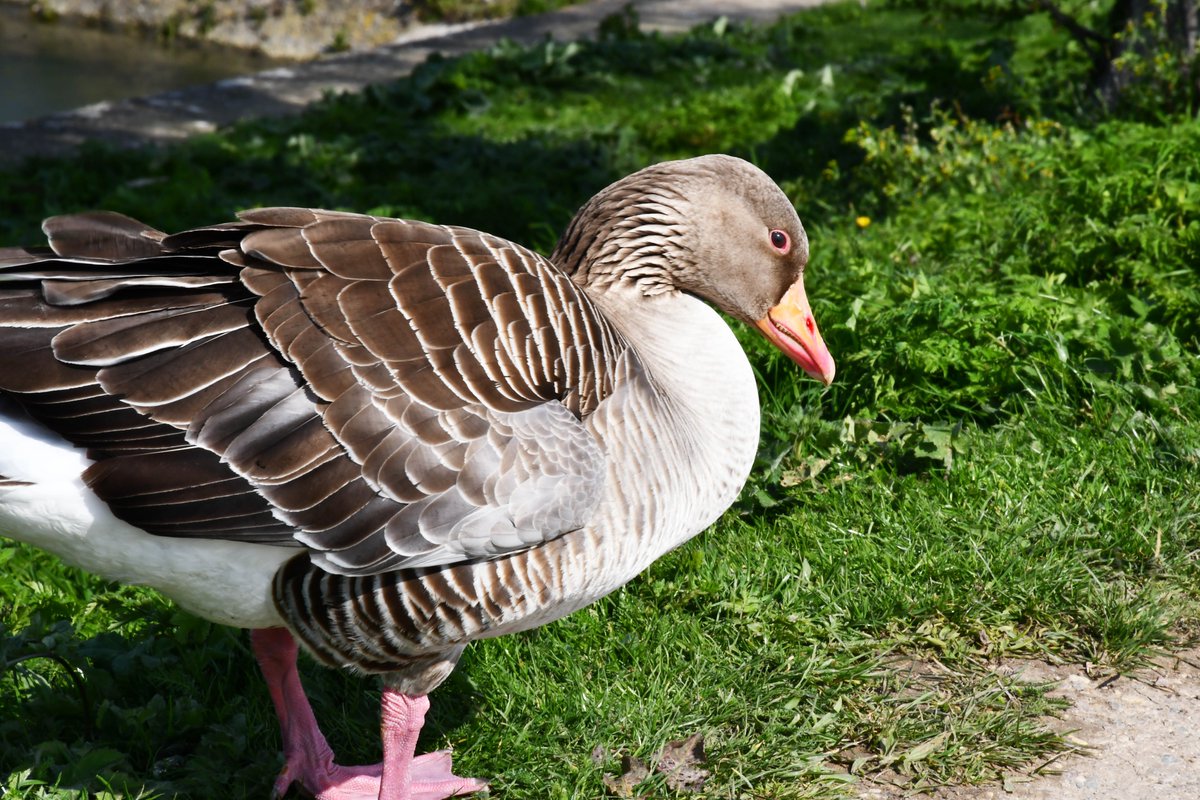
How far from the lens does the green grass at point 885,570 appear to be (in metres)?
3.37

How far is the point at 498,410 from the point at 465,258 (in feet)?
1.45

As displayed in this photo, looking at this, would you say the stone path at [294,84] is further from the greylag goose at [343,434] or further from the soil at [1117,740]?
the soil at [1117,740]

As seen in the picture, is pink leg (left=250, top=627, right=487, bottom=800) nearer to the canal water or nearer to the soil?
the soil

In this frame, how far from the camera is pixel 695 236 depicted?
3453mm

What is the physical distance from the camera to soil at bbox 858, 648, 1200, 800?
10.4 feet

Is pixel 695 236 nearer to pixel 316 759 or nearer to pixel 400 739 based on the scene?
pixel 400 739

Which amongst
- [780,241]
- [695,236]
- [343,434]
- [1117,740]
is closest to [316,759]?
[343,434]

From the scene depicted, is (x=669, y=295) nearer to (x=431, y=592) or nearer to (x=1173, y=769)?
(x=431, y=592)

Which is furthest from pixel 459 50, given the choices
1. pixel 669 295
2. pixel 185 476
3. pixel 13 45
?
pixel 185 476

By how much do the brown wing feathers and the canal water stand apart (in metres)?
9.33

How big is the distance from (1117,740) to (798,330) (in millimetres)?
1410

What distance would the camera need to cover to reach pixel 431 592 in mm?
2893

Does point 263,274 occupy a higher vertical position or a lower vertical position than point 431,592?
higher

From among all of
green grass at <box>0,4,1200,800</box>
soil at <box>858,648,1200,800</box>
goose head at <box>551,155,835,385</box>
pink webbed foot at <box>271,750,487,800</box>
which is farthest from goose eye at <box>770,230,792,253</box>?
pink webbed foot at <box>271,750,487,800</box>
